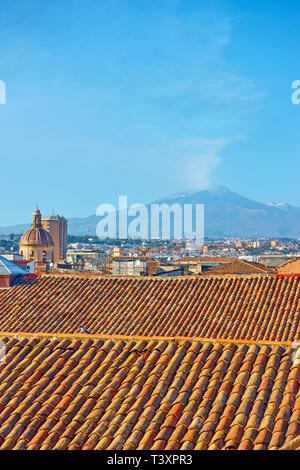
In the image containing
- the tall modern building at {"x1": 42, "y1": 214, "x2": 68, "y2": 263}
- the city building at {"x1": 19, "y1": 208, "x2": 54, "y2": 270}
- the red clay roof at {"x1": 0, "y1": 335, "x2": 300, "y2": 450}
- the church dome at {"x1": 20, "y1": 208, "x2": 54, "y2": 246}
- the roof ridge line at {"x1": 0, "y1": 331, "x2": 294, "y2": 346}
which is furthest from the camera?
the tall modern building at {"x1": 42, "y1": 214, "x2": 68, "y2": 263}

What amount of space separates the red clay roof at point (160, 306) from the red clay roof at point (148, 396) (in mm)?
4376

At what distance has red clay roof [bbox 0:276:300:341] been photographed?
1020cm

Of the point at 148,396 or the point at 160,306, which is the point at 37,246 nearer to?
the point at 160,306

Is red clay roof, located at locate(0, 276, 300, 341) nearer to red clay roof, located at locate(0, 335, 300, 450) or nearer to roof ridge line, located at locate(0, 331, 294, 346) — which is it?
roof ridge line, located at locate(0, 331, 294, 346)

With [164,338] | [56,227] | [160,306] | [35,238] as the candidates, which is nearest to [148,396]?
[164,338]

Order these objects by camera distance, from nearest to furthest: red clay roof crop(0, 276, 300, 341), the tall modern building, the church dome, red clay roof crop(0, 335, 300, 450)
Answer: red clay roof crop(0, 335, 300, 450), red clay roof crop(0, 276, 300, 341), the church dome, the tall modern building

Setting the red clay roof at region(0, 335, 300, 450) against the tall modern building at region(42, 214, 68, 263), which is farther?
the tall modern building at region(42, 214, 68, 263)

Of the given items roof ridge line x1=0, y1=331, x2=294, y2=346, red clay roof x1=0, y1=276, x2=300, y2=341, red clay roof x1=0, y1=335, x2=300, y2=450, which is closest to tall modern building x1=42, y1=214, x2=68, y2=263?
red clay roof x1=0, y1=276, x2=300, y2=341

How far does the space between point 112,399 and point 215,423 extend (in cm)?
101

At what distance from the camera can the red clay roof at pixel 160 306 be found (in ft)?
33.4

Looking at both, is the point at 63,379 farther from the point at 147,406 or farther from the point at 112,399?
the point at 147,406

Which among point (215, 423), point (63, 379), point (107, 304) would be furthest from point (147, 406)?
point (107, 304)

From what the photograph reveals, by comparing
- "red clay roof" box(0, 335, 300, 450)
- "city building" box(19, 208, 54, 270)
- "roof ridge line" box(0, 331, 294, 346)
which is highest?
"roof ridge line" box(0, 331, 294, 346)

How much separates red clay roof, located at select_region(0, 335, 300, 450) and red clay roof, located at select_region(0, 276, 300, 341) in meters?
4.38
